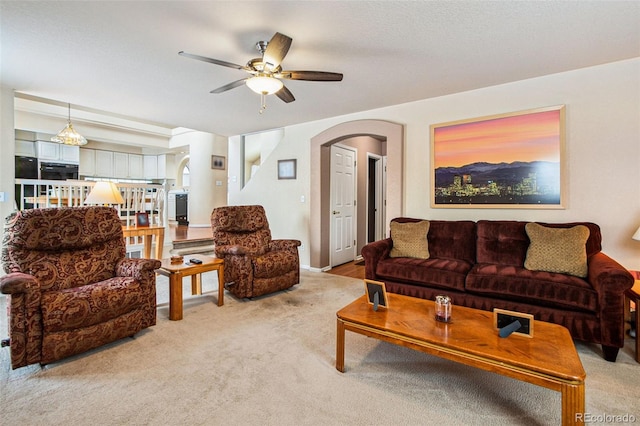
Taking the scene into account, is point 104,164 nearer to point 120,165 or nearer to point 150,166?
point 120,165

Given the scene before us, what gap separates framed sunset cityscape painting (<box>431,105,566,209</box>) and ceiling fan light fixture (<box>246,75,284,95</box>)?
223 cm

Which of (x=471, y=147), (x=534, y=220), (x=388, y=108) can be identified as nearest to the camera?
(x=534, y=220)

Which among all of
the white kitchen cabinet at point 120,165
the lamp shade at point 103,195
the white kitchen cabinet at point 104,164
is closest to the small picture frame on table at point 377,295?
the lamp shade at point 103,195

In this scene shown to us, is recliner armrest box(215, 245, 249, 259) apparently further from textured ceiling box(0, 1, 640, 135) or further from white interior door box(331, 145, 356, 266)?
white interior door box(331, 145, 356, 266)

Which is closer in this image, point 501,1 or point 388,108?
point 501,1

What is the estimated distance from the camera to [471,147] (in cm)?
354

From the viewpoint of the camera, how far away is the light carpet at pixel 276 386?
1593 mm

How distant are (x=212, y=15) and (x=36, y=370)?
2.67 metres

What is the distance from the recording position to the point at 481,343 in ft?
5.35

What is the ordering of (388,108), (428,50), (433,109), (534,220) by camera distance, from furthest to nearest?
1. (388,108)
2. (433,109)
3. (534,220)
4. (428,50)

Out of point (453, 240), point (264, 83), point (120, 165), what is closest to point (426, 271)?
point (453, 240)

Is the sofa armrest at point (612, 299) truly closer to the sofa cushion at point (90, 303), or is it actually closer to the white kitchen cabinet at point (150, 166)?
the sofa cushion at point (90, 303)

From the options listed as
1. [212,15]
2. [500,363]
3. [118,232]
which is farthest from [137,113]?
[500,363]

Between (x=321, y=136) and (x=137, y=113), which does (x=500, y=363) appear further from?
(x=137, y=113)
